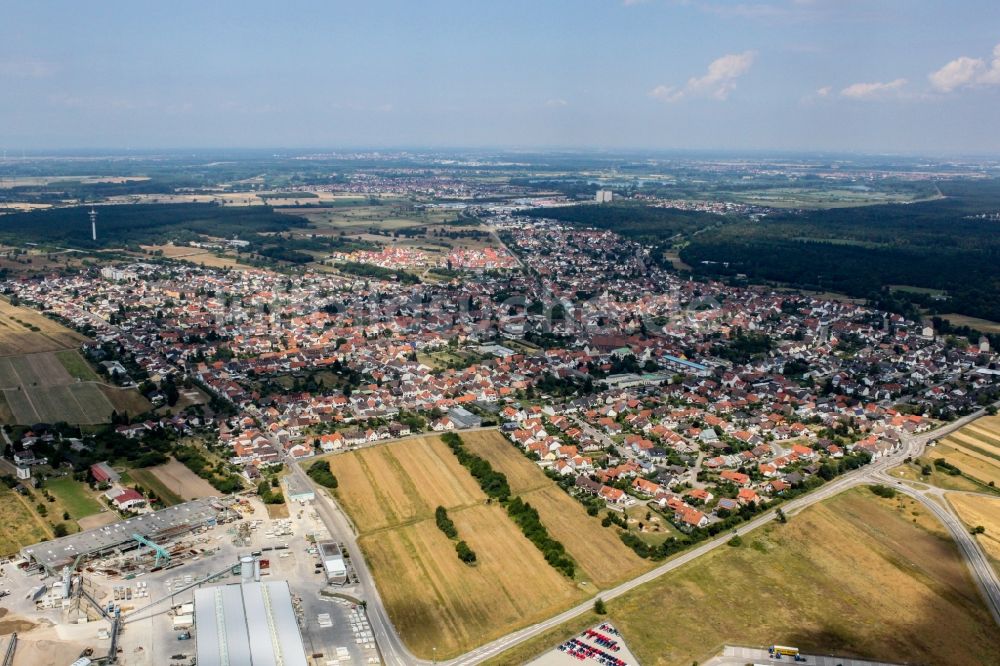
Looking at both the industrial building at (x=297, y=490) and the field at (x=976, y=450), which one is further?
the field at (x=976, y=450)

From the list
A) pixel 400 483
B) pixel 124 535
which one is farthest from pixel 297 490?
pixel 124 535

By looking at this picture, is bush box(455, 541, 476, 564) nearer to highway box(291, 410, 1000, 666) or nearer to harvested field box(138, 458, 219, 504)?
highway box(291, 410, 1000, 666)

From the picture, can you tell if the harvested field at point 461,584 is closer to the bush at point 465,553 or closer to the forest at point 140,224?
the bush at point 465,553

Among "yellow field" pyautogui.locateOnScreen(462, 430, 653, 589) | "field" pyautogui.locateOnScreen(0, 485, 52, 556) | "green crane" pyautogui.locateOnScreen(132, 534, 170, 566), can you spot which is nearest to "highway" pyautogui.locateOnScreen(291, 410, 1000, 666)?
"yellow field" pyautogui.locateOnScreen(462, 430, 653, 589)

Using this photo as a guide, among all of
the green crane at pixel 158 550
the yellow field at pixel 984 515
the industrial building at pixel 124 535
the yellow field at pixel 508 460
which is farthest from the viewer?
the yellow field at pixel 508 460

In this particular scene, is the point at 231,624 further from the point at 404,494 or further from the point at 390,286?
the point at 390,286

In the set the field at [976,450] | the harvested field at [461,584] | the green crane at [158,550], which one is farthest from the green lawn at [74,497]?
the field at [976,450]

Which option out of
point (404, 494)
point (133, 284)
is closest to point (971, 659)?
point (404, 494)
